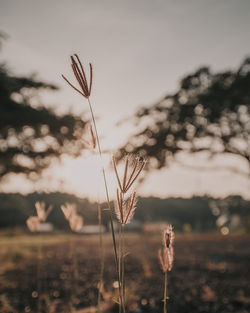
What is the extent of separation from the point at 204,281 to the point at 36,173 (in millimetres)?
7003

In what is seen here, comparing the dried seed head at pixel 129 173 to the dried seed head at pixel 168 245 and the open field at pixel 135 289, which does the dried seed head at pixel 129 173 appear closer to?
the dried seed head at pixel 168 245

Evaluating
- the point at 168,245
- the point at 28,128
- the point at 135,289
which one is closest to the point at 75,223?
the point at 168,245

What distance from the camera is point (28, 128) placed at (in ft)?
31.5

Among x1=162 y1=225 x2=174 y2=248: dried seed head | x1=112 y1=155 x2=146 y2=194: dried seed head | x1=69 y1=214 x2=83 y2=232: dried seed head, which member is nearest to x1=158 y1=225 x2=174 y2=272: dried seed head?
x1=162 y1=225 x2=174 y2=248: dried seed head

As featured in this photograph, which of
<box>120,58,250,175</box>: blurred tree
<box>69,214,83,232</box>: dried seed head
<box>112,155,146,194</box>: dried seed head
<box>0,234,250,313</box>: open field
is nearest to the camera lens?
<box>112,155,146,194</box>: dried seed head

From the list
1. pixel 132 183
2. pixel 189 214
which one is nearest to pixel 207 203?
pixel 189 214

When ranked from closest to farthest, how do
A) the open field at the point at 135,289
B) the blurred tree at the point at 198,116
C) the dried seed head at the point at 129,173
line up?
the dried seed head at the point at 129,173 → the open field at the point at 135,289 → the blurred tree at the point at 198,116

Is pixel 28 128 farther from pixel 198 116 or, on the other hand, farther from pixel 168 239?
pixel 168 239

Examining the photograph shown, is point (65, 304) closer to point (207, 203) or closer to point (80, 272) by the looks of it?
point (80, 272)

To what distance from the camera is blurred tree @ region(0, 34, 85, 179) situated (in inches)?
332

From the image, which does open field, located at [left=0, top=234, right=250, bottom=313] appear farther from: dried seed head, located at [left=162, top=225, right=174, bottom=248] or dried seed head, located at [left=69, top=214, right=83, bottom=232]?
dried seed head, located at [left=162, top=225, right=174, bottom=248]

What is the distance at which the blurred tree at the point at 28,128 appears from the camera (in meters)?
8.45

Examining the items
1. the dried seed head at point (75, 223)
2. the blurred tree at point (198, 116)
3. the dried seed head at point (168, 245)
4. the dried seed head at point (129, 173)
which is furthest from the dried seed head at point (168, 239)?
the blurred tree at point (198, 116)

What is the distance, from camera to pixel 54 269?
7992 mm
